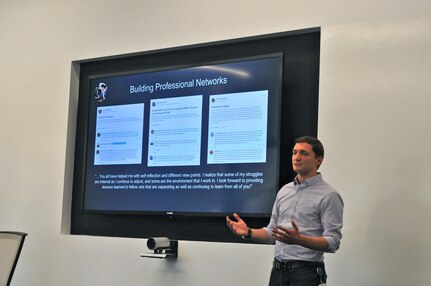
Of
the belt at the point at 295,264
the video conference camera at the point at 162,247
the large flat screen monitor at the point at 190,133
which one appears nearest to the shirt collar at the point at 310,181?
the belt at the point at 295,264

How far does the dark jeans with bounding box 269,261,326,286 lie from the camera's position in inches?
114

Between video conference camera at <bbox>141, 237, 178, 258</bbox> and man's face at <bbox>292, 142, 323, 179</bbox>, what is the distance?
1.41 m

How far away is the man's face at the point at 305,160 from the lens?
3018mm

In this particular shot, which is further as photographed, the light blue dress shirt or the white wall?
the white wall

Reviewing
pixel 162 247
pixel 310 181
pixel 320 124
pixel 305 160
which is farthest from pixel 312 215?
pixel 162 247

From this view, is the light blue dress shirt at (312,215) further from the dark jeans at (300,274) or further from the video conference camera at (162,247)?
the video conference camera at (162,247)

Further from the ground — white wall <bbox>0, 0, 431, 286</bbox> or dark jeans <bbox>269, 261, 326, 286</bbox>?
white wall <bbox>0, 0, 431, 286</bbox>

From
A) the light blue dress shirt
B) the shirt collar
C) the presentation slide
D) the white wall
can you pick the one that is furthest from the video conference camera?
the shirt collar

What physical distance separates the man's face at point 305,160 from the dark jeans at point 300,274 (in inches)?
19.1

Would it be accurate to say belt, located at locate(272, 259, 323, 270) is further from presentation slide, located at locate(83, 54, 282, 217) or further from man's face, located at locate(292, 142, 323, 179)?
presentation slide, located at locate(83, 54, 282, 217)

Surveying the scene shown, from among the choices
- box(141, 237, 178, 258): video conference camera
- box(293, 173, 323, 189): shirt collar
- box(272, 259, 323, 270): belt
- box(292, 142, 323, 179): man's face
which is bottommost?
box(141, 237, 178, 258): video conference camera

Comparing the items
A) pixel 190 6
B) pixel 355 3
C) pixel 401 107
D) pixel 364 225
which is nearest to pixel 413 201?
pixel 364 225

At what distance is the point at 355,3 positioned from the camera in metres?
3.67

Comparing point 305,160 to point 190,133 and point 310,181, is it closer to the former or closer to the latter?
point 310,181
